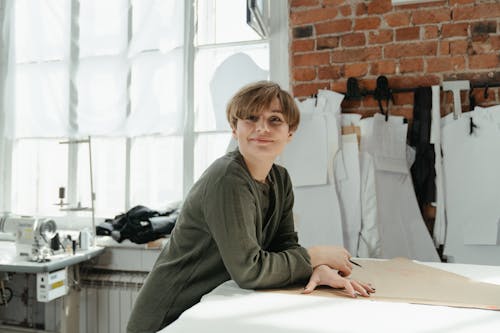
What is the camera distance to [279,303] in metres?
0.86

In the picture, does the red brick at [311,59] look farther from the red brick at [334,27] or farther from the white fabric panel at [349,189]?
the white fabric panel at [349,189]

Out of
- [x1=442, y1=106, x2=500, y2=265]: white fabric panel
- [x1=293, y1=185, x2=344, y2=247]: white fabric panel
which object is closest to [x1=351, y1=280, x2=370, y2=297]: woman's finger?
[x1=293, y1=185, x2=344, y2=247]: white fabric panel

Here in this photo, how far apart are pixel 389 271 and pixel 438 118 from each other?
A: 138 cm

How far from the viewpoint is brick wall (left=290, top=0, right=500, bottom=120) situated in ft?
7.63

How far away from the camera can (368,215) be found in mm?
2254

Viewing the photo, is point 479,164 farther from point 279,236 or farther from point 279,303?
point 279,303

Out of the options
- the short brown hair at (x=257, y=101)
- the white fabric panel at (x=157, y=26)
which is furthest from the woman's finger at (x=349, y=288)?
the white fabric panel at (x=157, y=26)

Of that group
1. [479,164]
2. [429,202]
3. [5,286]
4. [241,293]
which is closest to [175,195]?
[5,286]

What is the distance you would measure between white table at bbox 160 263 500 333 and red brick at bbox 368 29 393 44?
76.6 inches

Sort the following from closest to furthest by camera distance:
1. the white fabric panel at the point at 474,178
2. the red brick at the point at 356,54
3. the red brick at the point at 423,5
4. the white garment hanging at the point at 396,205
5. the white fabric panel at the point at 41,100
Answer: the white fabric panel at the point at 474,178 < the white garment hanging at the point at 396,205 < the red brick at the point at 423,5 < the red brick at the point at 356,54 < the white fabric panel at the point at 41,100

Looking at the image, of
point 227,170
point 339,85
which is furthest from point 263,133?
point 339,85

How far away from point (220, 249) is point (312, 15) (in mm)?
2024

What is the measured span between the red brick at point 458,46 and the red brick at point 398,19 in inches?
10.9

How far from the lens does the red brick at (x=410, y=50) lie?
240 cm
